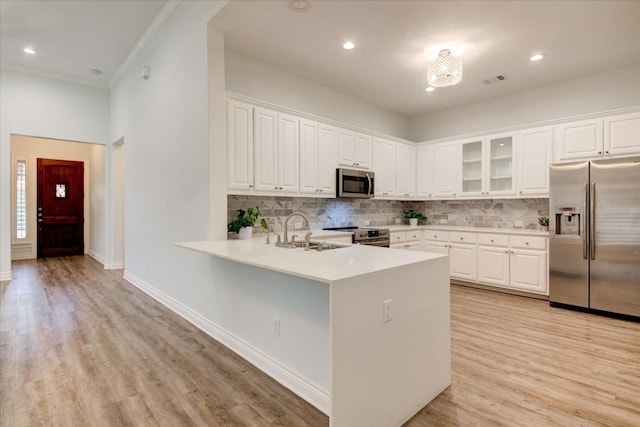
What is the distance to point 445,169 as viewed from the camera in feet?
18.5

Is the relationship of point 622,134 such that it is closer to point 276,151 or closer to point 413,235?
point 413,235

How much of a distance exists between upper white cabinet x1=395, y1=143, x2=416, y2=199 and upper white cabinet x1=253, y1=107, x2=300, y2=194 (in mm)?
2219

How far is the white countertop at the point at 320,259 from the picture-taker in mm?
1707

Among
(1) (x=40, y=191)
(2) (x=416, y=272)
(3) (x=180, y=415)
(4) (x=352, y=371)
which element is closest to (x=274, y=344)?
(3) (x=180, y=415)

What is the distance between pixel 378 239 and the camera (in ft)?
15.1

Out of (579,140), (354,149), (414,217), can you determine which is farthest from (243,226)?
(579,140)

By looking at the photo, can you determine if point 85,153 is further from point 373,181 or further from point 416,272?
point 416,272

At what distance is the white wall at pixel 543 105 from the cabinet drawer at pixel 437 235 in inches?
70.0

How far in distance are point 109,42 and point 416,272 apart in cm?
498

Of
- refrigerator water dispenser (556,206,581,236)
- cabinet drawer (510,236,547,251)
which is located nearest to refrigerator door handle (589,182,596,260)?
refrigerator water dispenser (556,206,581,236)

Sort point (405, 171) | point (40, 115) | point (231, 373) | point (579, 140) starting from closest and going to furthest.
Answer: point (231, 373), point (579, 140), point (40, 115), point (405, 171)

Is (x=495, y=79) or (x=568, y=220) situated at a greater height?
(x=495, y=79)

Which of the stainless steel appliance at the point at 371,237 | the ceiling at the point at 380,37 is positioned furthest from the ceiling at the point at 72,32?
the stainless steel appliance at the point at 371,237

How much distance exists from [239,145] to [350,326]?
2430 mm
